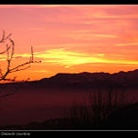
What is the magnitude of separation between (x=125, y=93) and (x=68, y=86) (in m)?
0.50

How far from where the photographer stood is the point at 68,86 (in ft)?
27.9

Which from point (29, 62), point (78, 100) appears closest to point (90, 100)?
point (78, 100)

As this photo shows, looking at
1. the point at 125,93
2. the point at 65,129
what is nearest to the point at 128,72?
the point at 125,93

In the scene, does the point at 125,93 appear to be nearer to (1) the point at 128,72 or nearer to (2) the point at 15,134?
(1) the point at 128,72

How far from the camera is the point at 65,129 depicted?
8.34m

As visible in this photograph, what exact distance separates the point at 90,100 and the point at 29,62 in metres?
0.61

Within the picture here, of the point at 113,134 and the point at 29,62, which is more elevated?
the point at 29,62

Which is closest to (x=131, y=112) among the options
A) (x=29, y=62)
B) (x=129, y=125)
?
(x=129, y=125)

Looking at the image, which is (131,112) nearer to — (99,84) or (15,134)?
(99,84)

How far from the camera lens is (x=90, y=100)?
8.42 metres

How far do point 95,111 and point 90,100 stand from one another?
0.12 metres

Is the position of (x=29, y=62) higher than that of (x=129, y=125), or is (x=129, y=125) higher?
(x=29, y=62)

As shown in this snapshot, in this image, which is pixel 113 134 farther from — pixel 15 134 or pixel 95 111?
pixel 15 134

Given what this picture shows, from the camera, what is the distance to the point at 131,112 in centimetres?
845
